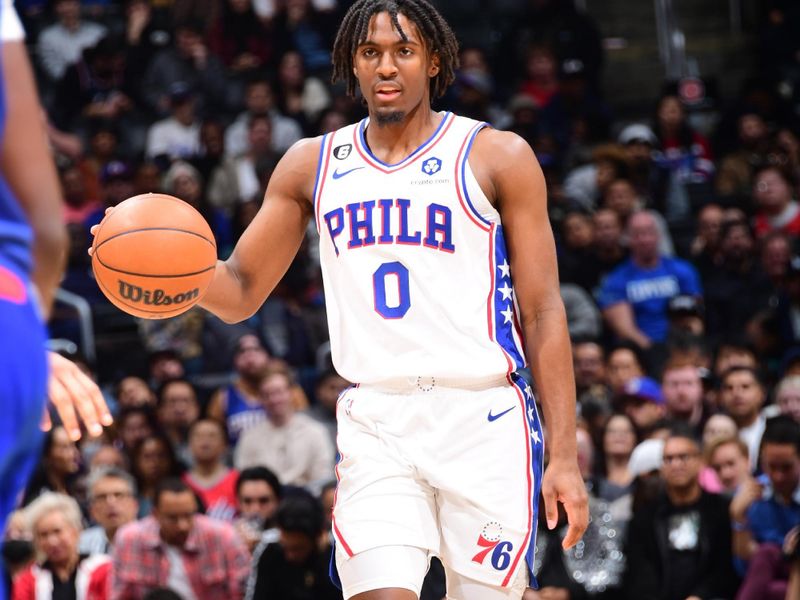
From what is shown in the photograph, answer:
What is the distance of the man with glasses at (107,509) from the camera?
26.9 feet

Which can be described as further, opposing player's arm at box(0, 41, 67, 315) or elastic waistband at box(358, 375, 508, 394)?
elastic waistband at box(358, 375, 508, 394)

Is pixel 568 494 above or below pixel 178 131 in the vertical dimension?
below

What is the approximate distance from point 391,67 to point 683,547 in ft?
13.3

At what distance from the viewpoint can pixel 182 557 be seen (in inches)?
307

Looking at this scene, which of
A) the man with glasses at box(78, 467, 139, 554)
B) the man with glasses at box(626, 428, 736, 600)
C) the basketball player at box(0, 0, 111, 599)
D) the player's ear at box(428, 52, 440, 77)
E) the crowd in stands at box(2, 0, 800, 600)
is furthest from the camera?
the man with glasses at box(78, 467, 139, 554)

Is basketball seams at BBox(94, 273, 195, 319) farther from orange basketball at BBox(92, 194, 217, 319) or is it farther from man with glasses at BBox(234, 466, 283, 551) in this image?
man with glasses at BBox(234, 466, 283, 551)

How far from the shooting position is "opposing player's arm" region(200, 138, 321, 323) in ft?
15.0

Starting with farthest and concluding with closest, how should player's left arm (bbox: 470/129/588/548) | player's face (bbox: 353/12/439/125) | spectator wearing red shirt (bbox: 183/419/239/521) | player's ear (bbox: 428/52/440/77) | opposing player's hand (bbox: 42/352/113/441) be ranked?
spectator wearing red shirt (bbox: 183/419/239/521) < player's ear (bbox: 428/52/440/77) < player's face (bbox: 353/12/439/125) < player's left arm (bbox: 470/129/588/548) < opposing player's hand (bbox: 42/352/113/441)

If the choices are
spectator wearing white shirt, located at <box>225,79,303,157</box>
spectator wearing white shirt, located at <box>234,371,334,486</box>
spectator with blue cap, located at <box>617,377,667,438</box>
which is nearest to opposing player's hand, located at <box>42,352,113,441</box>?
spectator wearing white shirt, located at <box>234,371,334,486</box>

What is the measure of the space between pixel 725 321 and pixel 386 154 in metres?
6.77

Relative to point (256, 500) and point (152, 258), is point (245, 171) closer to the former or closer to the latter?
point (256, 500)

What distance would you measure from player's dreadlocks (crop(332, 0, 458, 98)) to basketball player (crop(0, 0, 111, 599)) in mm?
2215

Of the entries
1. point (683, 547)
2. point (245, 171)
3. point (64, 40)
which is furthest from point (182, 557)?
point (64, 40)

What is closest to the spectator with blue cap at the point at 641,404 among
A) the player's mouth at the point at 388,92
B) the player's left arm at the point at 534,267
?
the player's left arm at the point at 534,267
